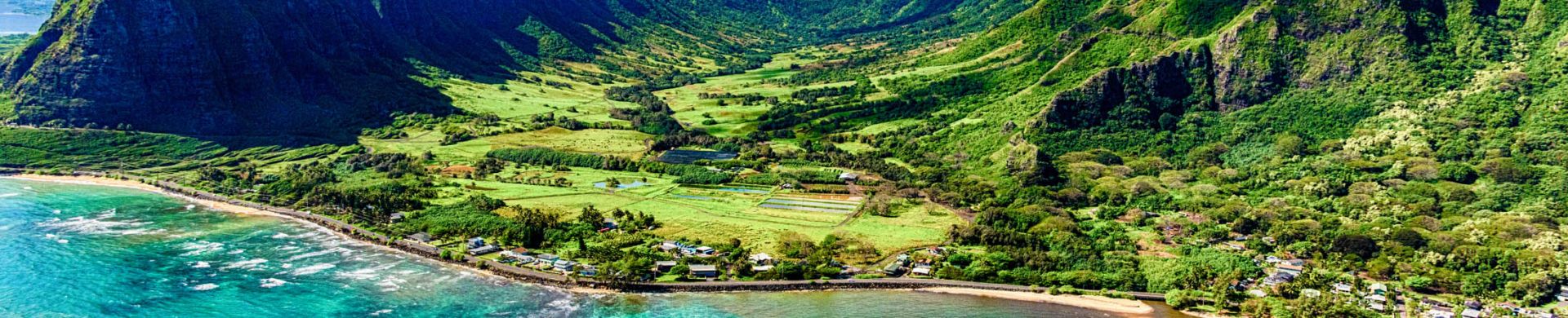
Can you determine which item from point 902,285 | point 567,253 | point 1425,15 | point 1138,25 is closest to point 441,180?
point 567,253

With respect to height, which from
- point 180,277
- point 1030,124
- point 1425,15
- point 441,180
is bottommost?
point 180,277

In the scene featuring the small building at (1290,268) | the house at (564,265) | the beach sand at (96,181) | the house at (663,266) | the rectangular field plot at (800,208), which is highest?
the rectangular field plot at (800,208)

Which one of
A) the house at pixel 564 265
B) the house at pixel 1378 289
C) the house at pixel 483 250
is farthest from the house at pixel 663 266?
the house at pixel 1378 289

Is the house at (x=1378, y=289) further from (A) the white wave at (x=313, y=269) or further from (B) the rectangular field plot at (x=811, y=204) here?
(A) the white wave at (x=313, y=269)

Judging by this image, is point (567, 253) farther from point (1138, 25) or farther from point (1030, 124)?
point (1138, 25)

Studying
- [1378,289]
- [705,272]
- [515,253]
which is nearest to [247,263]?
[515,253]

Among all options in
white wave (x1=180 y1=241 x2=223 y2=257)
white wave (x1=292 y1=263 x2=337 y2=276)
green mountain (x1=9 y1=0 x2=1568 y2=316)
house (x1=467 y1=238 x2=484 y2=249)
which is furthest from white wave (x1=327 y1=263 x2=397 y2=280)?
white wave (x1=180 y1=241 x2=223 y2=257)

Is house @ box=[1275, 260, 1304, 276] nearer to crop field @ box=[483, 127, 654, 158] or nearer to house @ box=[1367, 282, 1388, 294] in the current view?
house @ box=[1367, 282, 1388, 294]
